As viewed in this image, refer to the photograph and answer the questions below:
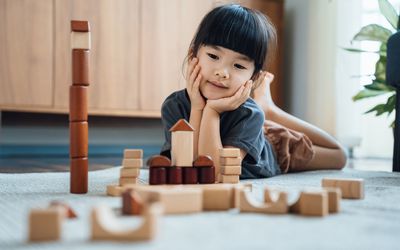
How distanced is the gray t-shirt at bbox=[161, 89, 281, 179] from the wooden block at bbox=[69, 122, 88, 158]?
36 cm

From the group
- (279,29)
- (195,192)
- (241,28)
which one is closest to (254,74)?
(241,28)

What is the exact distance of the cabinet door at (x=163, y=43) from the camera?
246cm

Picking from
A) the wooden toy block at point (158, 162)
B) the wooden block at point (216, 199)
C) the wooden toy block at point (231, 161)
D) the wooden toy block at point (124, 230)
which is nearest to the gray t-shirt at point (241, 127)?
the wooden toy block at point (231, 161)

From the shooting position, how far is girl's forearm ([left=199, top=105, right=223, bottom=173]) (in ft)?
3.71

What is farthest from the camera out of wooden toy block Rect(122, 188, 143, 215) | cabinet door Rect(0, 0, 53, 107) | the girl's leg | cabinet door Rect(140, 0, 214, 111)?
cabinet door Rect(140, 0, 214, 111)

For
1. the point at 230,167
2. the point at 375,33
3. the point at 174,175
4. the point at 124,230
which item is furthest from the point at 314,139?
the point at 124,230

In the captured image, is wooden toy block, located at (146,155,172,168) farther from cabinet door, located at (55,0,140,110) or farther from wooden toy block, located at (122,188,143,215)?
cabinet door, located at (55,0,140,110)

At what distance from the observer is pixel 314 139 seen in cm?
171

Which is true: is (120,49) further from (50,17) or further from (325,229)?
(325,229)

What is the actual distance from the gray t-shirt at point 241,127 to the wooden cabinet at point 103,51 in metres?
1.11

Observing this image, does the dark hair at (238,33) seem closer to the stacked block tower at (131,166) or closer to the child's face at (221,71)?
the child's face at (221,71)

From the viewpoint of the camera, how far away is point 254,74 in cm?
121

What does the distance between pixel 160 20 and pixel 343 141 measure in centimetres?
105

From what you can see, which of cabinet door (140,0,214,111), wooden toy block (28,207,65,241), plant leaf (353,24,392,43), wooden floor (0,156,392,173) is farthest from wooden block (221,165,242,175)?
cabinet door (140,0,214,111)
